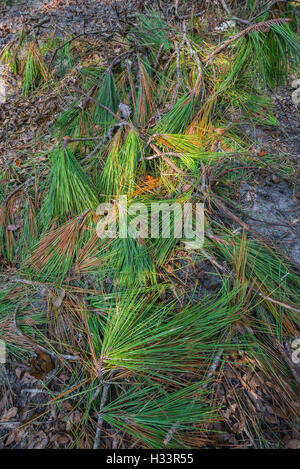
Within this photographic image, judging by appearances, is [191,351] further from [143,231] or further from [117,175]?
[117,175]

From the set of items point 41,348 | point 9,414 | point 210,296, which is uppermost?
point 210,296

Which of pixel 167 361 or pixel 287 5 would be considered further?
pixel 287 5

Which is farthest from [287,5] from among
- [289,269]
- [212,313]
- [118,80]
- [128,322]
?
[128,322]

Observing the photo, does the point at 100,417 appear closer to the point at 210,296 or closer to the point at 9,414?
the point at 9,414

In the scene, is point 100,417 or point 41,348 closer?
point 100,417

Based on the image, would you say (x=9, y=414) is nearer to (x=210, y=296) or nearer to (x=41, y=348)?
(x=41, y=348)

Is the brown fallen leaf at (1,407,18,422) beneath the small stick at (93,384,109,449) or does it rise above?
beneath

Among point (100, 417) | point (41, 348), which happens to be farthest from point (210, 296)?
point (41, 348)

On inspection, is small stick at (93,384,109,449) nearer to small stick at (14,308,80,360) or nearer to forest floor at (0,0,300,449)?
forest floor at (0,0,300,449)

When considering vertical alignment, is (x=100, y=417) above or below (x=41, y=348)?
below

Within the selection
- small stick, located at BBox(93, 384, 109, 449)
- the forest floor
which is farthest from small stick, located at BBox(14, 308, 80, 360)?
small stick, located at BBox(93, 384, 109, 449)

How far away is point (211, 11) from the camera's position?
69.2 inches
